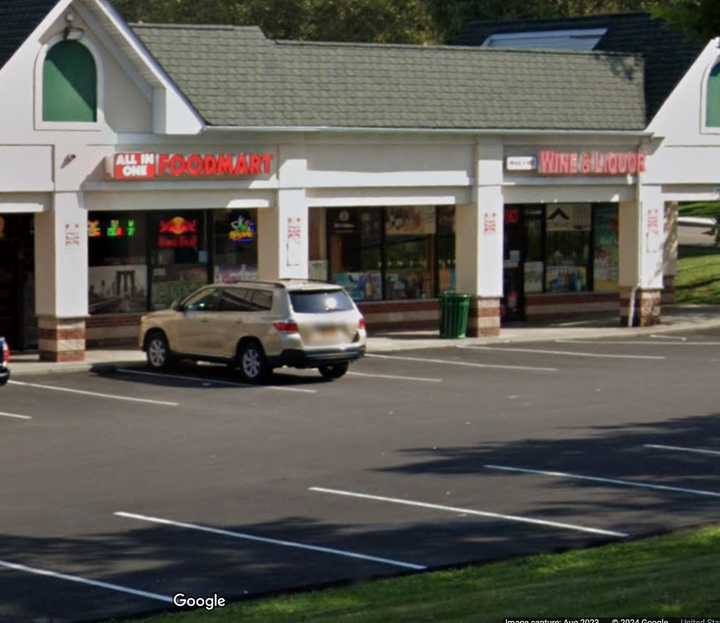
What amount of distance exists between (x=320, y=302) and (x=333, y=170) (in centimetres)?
616

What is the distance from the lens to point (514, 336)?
1400 inches

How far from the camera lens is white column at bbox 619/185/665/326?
124ft

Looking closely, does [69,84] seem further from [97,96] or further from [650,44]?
[650,44]

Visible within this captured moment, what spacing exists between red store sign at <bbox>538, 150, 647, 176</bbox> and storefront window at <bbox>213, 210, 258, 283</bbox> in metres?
6.26

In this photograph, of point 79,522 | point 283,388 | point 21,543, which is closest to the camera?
point 21,543

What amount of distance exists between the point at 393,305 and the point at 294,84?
6226 mm

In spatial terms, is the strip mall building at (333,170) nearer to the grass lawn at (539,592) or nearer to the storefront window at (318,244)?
the storefront window at (318,244)

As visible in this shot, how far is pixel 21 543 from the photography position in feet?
48.8

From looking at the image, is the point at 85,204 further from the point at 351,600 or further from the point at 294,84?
the point at 351,600

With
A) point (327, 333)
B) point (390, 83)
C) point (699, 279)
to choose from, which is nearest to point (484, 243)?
point (390, 83)

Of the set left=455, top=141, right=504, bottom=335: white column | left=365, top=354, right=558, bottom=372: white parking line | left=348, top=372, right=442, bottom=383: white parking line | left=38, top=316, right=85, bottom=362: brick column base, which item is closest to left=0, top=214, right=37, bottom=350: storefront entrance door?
left=38, top=316, right=85, bottom=362: brick column base

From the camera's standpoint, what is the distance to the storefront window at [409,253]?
37.3 meters

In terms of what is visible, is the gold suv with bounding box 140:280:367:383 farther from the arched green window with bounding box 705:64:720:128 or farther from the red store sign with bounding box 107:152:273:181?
the arched green window with bounding box 705:64:720:128

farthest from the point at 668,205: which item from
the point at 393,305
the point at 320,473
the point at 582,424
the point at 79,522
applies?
the point at 79,522
